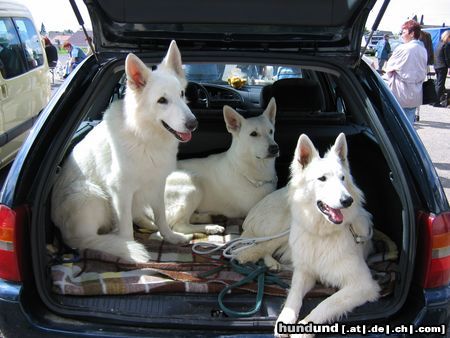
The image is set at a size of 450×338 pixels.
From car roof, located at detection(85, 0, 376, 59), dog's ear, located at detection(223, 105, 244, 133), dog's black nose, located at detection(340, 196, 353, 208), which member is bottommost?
dog's black nose, located at detection(340, 196, 353, 208)

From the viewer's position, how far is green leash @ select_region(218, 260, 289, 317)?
6.86 ft

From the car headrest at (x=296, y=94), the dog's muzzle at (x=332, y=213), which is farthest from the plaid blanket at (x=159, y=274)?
the car headrest at (x=296, y=94)

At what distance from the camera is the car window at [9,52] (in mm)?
5996

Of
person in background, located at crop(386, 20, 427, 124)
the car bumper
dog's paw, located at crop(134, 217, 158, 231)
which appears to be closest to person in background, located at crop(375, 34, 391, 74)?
person in background, located at crop(386, 20, 427, 124)

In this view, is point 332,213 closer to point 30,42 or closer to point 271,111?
point 271,111

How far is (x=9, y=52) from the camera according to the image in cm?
625

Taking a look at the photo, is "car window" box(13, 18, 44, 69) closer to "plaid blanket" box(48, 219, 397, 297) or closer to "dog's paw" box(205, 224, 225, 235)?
"dog's paw" box(205, 224, 225, 235)

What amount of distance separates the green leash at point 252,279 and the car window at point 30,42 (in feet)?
18.7

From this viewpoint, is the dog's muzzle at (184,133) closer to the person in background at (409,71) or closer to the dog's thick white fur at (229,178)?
the dog's thick white fur at (229,178)

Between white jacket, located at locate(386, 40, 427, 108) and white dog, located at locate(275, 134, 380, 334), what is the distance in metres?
4.65

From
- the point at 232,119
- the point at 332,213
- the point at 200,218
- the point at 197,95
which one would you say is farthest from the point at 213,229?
the point at 197,95

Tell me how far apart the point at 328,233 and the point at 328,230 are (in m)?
0.02

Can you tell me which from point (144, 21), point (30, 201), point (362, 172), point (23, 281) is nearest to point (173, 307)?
point (23, 281)

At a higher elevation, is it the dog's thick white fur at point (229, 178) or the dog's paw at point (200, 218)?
the dog's thick white fur at point (229, 178)
